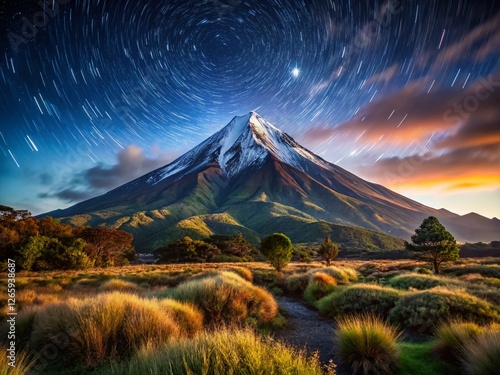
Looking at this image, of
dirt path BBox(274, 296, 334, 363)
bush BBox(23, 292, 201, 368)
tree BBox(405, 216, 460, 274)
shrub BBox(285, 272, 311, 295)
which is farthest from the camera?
tree BBox(405, 216, 460, 274)

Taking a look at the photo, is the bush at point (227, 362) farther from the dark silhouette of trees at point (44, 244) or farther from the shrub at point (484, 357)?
the dark silhouette of trees at point (44, 244)

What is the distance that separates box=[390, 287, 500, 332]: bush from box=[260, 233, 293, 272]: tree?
18848 mm

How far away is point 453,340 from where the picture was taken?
6.52 m

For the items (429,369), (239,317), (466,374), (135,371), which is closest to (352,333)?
(429,369)

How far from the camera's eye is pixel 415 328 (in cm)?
1016

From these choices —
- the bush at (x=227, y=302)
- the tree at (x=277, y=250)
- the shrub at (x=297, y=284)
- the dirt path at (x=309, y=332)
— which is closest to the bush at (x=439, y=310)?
the dirt path at (x=309, y=332)

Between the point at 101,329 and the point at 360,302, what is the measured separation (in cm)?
1106

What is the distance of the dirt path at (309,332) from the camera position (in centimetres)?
817

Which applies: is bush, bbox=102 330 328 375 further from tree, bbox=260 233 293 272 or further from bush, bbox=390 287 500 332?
tree, bbox=260 233 293 272

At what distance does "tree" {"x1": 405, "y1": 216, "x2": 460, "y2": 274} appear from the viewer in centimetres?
2892

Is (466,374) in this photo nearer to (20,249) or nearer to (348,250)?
(20,249)

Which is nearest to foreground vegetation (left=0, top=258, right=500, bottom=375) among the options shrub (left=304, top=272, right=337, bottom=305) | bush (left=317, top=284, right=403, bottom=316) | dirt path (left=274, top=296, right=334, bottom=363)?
dirt path (left=274, top=296, right=334, bottom=363)

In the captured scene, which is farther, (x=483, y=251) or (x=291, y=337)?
(x=483, y=251)

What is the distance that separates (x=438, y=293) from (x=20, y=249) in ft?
146
